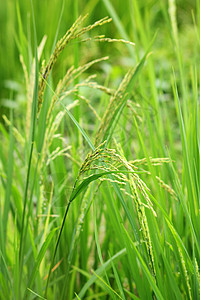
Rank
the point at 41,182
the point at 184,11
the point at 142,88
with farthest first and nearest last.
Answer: the point at 184,11 < the point at 142,88 < the point at 41,182

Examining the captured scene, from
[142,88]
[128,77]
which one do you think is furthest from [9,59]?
[128,77]

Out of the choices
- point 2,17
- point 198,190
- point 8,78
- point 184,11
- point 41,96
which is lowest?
point 198,190

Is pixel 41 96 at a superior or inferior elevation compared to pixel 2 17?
inferior

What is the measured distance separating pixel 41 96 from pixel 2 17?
301 cm

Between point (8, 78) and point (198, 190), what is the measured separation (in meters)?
2.73

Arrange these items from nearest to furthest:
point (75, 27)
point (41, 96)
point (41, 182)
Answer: point (75, 27) → point (41, 96) → point (41, 182)

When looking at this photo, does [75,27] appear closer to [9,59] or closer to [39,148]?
[39,148]

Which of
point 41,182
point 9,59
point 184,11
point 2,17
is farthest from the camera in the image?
point 184,11

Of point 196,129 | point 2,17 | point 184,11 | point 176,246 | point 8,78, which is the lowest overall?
point 176,246

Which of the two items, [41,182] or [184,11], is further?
[184,11]

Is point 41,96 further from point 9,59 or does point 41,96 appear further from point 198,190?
point 9,59

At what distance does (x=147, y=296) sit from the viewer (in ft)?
2.95

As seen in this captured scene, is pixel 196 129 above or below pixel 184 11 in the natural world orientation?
below

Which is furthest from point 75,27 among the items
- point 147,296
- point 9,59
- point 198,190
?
point 9,59
